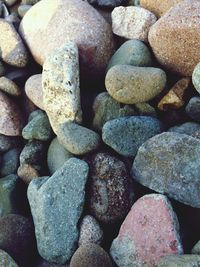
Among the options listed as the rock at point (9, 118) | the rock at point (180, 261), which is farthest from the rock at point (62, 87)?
the rock at point (180, 261)

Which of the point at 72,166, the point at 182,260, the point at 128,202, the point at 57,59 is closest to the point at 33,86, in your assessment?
the point at 57,59

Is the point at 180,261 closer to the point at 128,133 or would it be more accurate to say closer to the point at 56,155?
the point at 128,133

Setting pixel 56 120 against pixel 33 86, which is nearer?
pixel 56 120

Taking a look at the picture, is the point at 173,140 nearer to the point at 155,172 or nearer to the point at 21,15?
the point at 155,172

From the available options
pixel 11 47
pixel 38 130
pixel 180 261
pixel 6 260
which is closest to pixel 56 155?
pixel 38 130

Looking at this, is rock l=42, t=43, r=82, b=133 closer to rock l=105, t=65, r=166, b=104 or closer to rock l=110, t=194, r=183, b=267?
rock l=105, t=65, r=166, b=104

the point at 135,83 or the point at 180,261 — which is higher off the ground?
the point at 135,83
